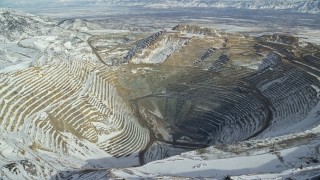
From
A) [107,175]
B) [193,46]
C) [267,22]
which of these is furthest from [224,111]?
[267,22]

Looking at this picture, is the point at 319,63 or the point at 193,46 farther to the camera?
the point at 193,46

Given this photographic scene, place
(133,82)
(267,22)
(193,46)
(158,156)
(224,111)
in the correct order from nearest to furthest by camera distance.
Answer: (158,156) → (224,111) → (133,82) → (193,46) → (267,22)

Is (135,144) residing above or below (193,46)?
below

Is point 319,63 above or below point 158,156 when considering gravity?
above

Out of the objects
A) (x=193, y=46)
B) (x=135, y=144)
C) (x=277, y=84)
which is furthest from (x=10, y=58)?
(x=277, y=84)

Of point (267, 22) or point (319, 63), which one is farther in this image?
point (267, 22)

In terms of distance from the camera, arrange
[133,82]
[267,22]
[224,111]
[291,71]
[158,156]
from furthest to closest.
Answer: [267,22], [133,82], [291,71], [224,111], [158,156]

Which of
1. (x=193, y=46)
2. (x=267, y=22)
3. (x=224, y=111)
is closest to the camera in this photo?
(x=224, y=111)

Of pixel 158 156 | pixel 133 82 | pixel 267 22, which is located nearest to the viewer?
pixel 158 156

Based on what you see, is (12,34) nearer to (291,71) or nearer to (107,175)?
(291,71)
